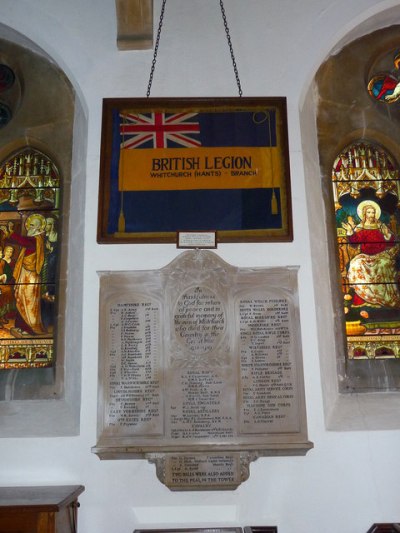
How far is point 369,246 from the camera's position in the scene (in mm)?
4250

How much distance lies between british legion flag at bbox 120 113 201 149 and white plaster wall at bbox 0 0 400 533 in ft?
0.63

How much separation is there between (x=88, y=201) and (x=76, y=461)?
170 centimetres

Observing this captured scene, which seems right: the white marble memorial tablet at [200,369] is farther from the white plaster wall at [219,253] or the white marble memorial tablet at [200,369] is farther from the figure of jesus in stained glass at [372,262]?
the figure of jesus in stained glass at [372,262]

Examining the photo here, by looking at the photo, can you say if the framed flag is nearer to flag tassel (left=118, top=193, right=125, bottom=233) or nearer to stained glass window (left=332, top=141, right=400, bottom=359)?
flag tassel (left=118, top=193, right=125, bottom=233)

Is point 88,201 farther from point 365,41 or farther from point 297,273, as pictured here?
point 365,41

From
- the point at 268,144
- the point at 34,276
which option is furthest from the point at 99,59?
the point at 34,276

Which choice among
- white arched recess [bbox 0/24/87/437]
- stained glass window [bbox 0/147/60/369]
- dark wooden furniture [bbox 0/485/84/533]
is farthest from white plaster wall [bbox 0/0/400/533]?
stained glass window [bbox 0/147/60/369]

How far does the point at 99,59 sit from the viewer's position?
4.18m

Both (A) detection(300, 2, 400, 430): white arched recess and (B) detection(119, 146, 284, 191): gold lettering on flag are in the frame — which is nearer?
(A) detection(300, 2, 400, 430): white arched recess

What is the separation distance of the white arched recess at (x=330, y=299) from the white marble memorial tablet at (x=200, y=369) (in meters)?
0.24

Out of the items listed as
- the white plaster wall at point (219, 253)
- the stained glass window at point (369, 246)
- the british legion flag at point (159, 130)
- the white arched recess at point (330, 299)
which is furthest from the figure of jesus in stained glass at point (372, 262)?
the british legion flag at point (159, 130)

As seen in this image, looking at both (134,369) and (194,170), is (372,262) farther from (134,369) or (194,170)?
(134,369)

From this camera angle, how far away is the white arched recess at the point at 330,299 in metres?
3.60

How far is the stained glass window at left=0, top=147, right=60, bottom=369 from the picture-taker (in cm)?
400
